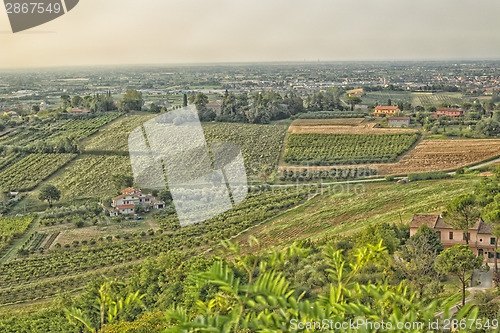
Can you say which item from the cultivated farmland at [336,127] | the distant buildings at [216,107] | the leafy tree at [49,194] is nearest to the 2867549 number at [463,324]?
the leafy tree at [49,194]

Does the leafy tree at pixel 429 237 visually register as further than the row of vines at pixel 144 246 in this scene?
No

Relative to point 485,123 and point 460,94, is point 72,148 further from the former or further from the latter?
point 460,94

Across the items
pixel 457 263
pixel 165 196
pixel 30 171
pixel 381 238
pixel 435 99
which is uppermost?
pixel 457 263

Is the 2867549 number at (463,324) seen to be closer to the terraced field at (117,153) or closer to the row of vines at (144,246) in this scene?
the row of vines at (144,246)

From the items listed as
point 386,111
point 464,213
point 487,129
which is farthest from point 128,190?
point 386,111

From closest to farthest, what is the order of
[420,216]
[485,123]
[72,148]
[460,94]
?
[420,216]
[485,123]
[72,148]
[460,94]

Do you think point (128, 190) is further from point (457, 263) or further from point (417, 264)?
point (457, 263)

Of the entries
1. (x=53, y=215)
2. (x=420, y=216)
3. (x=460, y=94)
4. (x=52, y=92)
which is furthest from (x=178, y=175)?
(x=52, y=92)

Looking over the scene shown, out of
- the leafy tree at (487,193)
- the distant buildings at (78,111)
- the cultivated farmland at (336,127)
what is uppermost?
the leafy tree at (487,193)

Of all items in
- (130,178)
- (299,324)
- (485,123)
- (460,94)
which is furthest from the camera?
(460,94)
